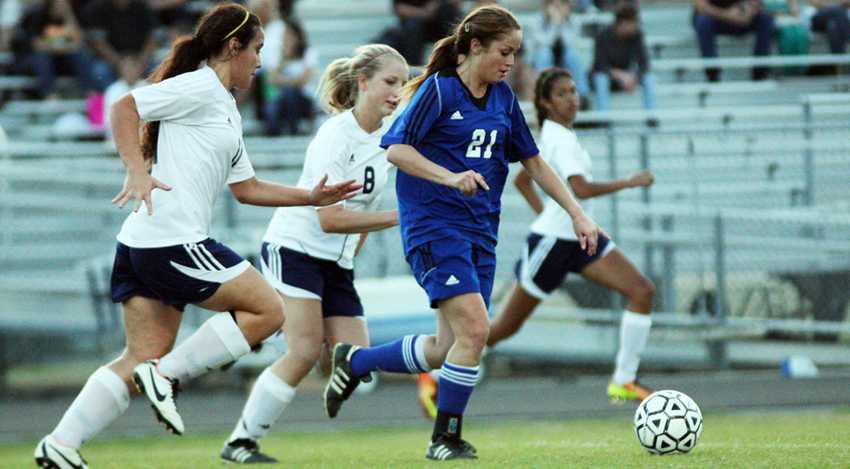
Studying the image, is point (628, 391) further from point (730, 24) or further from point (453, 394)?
point (730, 24)

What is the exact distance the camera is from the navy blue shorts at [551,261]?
10.2m

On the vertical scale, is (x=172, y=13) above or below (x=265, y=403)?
below

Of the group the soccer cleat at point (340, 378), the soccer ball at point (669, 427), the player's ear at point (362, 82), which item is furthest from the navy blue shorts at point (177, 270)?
the soccer ball at point (669, 427)

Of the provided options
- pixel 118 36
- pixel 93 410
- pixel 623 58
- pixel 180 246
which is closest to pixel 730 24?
pixel 623 58

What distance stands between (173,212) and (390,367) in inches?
67.1

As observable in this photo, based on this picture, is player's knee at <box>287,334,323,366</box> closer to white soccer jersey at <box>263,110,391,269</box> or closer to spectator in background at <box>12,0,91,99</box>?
white soccer jersey at <box>263,110,391,269</box>

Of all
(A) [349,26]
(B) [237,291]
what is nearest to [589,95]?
(A) [349,26]

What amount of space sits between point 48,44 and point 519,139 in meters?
12.1

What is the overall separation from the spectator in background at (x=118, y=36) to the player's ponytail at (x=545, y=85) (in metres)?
8.16

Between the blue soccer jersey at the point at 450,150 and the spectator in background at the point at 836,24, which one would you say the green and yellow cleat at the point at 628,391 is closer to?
the blue soccer jersey at the point at 450,150

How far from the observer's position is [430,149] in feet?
23.4

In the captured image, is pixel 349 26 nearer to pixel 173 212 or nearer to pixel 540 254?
pixel 540 254

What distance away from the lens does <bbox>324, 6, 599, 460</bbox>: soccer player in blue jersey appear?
696cm

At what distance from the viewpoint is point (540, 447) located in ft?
27.5
